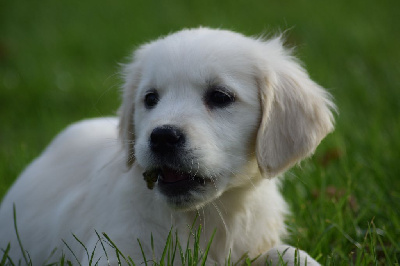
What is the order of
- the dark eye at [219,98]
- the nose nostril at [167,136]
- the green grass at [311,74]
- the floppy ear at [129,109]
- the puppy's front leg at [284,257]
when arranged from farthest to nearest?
the green grass at [311,74] → the floppy ear at [129,109] → the dark eye at [219,98] → the puppy's front leg at [284,257] → the nose nostril at [167,136]

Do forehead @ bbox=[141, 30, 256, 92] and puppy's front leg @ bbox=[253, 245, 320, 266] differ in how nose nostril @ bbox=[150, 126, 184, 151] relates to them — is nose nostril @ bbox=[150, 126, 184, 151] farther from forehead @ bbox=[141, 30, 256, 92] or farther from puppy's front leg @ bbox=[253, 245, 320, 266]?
puppy's front leg @ bbox=[253, 245, 320, 266]

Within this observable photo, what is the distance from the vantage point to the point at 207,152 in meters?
2.84

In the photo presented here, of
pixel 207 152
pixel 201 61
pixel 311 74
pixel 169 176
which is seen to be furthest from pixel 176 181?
pixel 311 74

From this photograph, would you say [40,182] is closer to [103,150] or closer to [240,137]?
[103,150]

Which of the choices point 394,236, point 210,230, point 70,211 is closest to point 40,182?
point 70,211

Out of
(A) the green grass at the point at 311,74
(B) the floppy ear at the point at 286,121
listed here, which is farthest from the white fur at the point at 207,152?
(A) the green grass at the point at 311,74

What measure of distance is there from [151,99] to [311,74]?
12.5 ft

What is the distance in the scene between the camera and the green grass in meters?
3.79

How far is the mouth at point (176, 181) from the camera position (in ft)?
9.55

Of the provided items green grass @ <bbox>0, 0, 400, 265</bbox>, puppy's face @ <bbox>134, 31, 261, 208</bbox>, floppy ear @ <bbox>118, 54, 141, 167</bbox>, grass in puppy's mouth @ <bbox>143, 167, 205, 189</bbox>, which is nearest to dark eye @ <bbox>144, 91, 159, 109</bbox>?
puppy's face @ <bbox>134, 31, 261, 208</bbox>

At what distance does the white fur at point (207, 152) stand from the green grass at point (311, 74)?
383mm

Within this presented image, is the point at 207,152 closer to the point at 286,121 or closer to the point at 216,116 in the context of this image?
the point at 216,116

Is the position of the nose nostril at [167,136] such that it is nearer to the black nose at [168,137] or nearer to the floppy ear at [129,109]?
the black nose at [168,137]

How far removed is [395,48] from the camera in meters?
7.70
